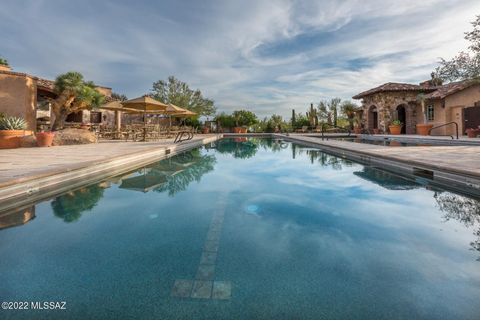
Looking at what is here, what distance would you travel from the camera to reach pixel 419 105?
2047cm

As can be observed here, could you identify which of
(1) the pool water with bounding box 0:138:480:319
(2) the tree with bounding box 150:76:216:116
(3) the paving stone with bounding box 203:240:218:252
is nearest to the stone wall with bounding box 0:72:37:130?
(1) the pool water with bounding box 0:138:480:319

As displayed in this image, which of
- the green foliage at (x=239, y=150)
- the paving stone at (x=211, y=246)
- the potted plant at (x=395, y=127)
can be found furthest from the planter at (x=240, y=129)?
the paving stone at (x=211, y=246)

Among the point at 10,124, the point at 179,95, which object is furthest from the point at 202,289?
the point at 179,95

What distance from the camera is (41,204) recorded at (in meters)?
3.64

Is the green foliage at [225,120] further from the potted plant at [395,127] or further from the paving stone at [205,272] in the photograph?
the paving stone at [205,272]

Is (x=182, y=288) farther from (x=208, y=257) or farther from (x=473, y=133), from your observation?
(x=473, y=133)

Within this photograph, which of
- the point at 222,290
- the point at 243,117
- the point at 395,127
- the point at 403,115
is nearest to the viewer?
the point at 222,290

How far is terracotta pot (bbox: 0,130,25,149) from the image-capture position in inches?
363

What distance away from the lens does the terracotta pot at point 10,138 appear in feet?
30.3

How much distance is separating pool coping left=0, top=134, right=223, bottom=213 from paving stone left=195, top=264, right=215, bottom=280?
281 centimetres

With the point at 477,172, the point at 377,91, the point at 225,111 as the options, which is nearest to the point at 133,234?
the point at 477,172

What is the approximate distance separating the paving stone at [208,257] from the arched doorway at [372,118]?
2447 cm

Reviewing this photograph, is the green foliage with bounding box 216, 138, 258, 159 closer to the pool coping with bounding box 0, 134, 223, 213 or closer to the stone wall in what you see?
the pool coping with bounding box 0, 134, 223, 213

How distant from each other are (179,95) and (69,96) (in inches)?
712
